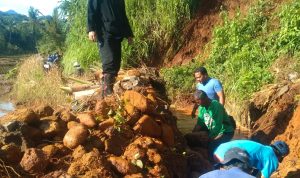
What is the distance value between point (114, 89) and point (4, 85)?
72.9 feet

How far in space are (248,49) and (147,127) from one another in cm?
609

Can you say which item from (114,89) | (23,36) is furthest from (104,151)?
(23,36)

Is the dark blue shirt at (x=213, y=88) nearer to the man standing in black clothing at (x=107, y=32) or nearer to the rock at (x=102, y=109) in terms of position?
the man standing in black clothing at (x=107, y=32)

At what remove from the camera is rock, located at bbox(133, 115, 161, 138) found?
15.7ft

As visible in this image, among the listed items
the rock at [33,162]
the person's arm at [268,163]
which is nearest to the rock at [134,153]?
the rock at [33,162]

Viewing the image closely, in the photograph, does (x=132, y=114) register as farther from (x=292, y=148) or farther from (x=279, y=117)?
(x=279, y=117)

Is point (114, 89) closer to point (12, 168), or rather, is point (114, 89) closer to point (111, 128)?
point (111, 128)

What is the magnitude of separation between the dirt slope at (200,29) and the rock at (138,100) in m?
8.62

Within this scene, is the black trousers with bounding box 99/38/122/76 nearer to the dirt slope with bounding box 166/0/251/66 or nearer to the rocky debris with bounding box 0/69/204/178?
the rocky debris with bounding box 0/69/204/178

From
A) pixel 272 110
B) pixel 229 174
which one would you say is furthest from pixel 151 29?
pixel 229 174

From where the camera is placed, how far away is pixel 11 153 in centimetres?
397

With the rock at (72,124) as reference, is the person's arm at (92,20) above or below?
above

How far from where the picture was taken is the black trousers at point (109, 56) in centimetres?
566

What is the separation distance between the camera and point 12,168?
3809 mm
